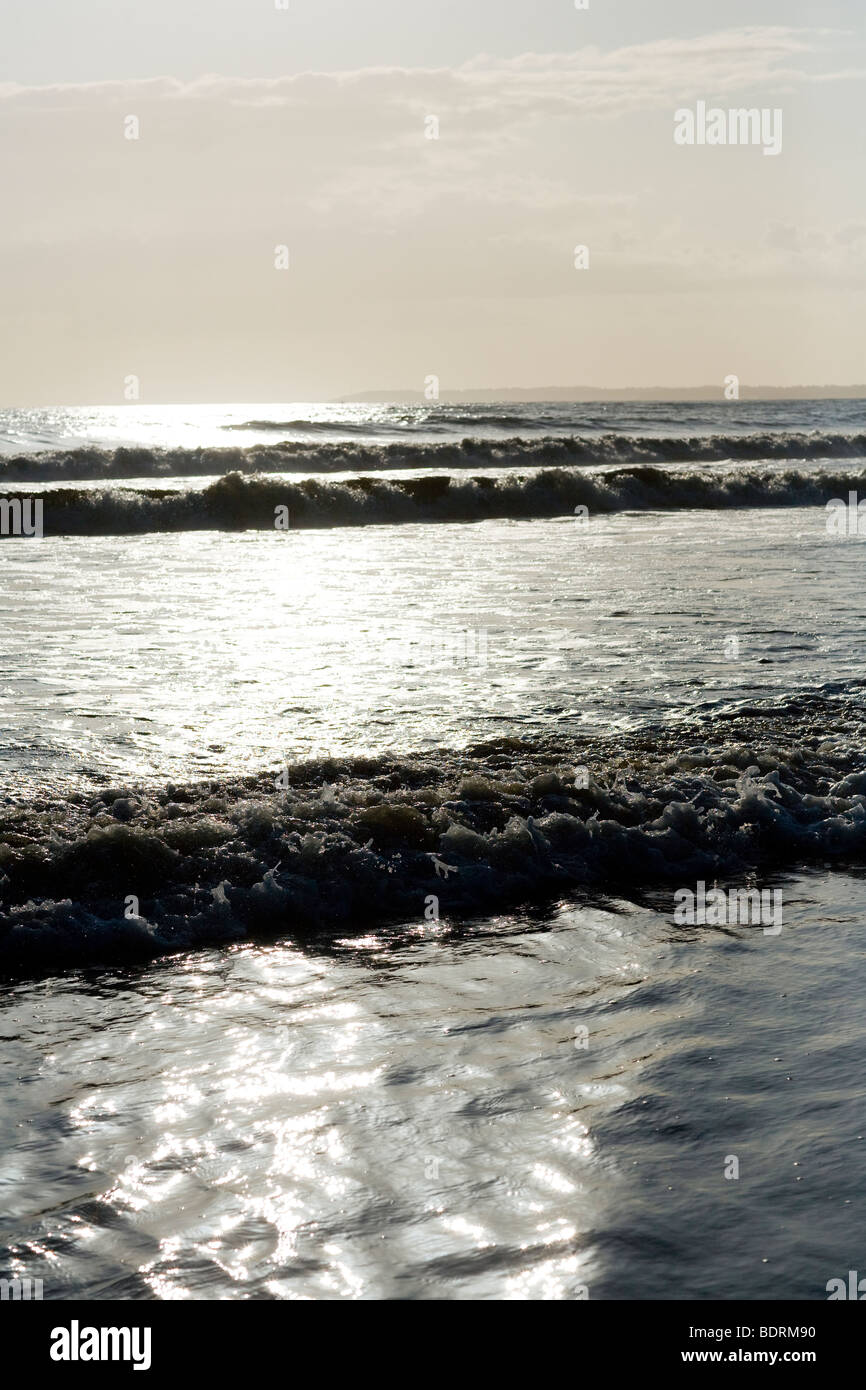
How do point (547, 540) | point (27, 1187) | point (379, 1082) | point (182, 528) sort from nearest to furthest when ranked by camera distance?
1. point (27, 1187)
2. point (379, 1082)
3. point (547, 540)
4. point (182, 528)

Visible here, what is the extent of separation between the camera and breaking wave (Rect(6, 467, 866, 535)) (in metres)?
26.2

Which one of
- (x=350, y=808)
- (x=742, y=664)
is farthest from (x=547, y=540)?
(x=350, y=808)

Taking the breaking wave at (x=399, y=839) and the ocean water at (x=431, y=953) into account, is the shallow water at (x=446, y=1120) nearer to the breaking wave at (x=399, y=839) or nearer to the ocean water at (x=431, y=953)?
the ocean water at (x=431, y=953)

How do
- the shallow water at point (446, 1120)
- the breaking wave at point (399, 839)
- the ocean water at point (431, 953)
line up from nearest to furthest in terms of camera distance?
the shallow water at point (446, 1120) → the ocean water at point (431, 953) → the breaking wave at point (399, 839)

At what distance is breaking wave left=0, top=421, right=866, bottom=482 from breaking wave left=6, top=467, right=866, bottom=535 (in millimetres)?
6124

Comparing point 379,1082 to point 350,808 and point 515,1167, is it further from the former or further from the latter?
point 350,808

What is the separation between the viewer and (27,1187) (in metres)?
3.39

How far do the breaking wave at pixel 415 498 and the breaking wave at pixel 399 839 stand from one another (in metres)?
19.4

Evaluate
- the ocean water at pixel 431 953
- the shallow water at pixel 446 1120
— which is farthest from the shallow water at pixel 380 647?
the shallow water at pixel 446 1120

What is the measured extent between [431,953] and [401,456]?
3434 centimetres

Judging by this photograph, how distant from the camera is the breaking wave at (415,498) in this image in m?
26.2

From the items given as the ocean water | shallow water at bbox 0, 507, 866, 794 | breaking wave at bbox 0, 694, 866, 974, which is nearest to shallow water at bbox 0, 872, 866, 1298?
the ocean water

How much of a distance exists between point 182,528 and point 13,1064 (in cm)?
2281
